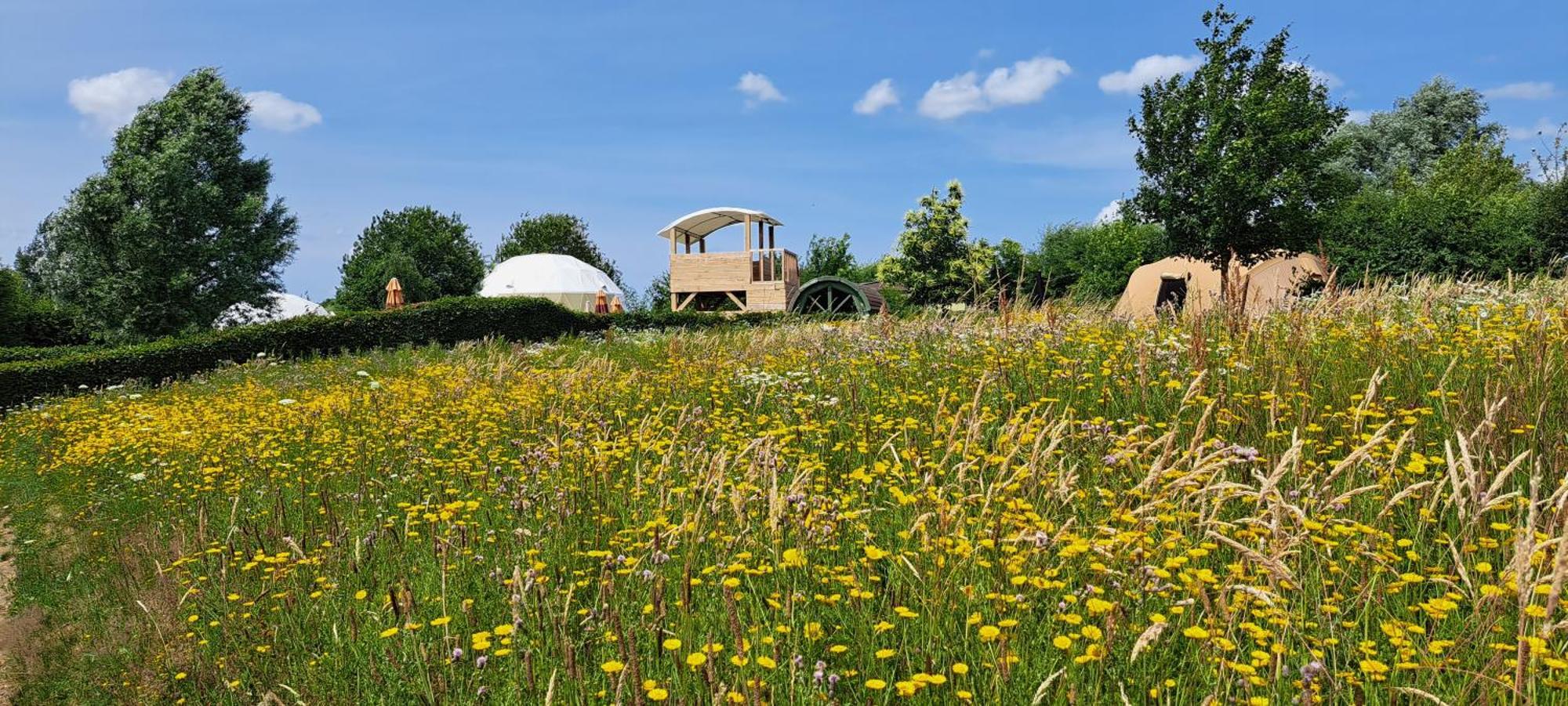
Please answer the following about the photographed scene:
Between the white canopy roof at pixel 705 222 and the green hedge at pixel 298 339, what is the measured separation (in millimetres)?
12711

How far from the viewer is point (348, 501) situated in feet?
20.5

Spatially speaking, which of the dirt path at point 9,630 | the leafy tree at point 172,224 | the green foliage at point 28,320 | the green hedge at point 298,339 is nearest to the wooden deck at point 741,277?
the green hedge at point 298,339

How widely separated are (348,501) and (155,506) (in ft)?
8.03

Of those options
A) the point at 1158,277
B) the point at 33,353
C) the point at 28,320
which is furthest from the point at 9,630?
the point at 28,320

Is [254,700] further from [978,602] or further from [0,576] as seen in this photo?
[0,576]

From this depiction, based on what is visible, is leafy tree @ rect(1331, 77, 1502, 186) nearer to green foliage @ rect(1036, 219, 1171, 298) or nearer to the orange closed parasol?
green foliage @ rect(1036, 219, 1171, 298)

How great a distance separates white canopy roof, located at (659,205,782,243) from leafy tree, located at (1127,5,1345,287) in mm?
17324

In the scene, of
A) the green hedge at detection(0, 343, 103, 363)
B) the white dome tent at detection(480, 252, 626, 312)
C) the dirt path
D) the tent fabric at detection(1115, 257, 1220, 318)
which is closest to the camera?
the dirt path

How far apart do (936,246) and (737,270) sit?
342 inches

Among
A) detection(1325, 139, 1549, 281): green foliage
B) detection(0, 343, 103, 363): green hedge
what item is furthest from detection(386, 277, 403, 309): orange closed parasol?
detection(1325, 139, 1549, 281): green foliage

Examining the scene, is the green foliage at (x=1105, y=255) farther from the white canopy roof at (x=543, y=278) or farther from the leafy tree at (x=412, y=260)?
the leafy tree at (x=412, y=260)

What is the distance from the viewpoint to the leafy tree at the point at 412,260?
52312mm

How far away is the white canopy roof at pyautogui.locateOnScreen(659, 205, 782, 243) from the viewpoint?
3850 cm

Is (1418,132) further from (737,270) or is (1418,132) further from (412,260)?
(412,260)
